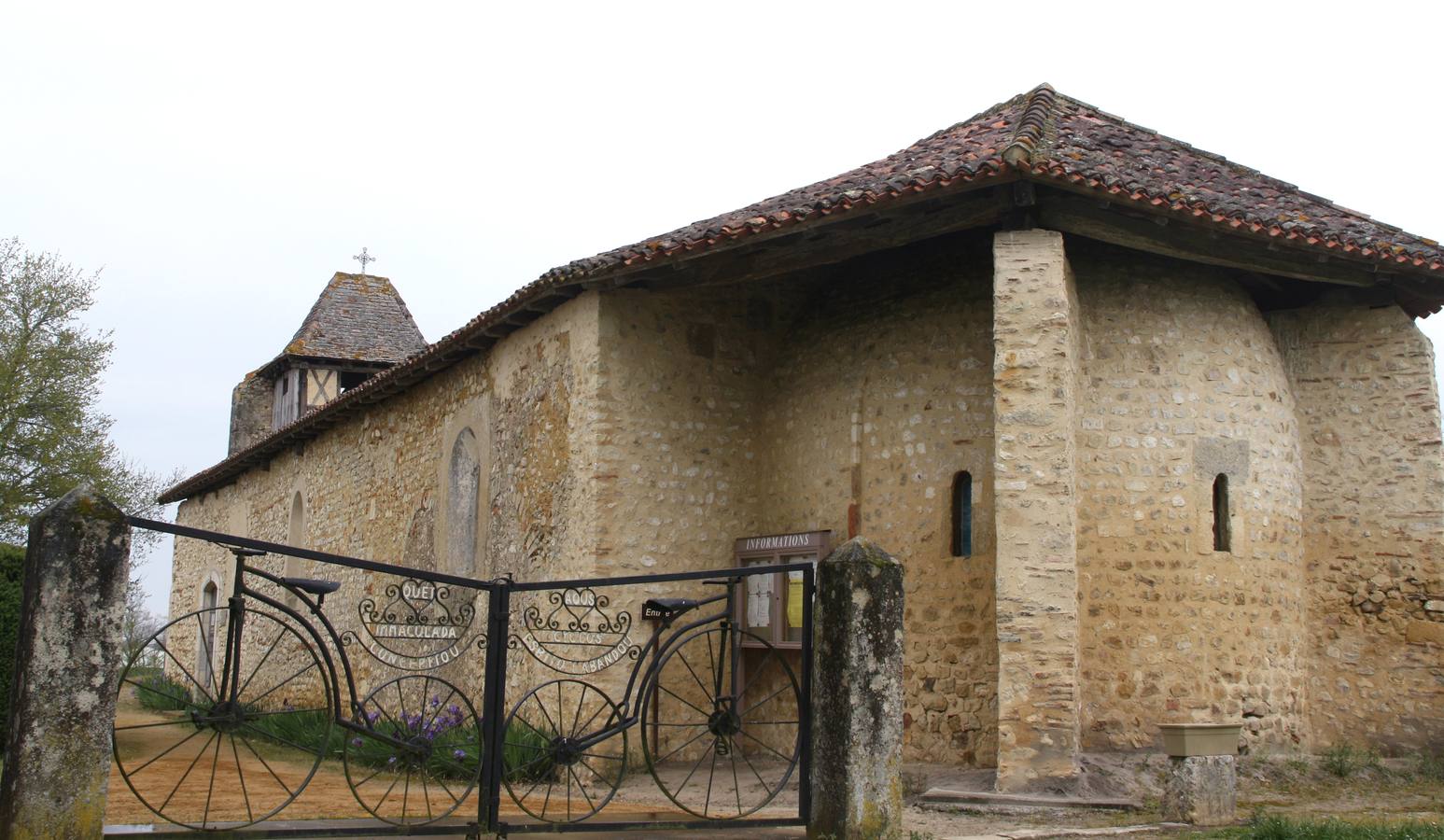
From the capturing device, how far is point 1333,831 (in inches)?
268

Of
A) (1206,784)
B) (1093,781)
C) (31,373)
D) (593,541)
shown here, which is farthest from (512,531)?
(31,373)

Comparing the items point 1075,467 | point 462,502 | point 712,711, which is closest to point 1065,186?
point 1075,467

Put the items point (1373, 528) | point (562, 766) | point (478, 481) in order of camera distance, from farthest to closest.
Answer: point (478, 481)
point (1373, 528)
point (562, 766)

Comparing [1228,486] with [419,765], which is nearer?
[419,765]

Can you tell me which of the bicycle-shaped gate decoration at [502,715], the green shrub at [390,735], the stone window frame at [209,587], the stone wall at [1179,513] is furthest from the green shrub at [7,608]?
the stone window frame at [209,587]

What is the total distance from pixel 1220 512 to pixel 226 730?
8431mm

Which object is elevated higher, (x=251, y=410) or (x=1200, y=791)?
(x=251, y=410)

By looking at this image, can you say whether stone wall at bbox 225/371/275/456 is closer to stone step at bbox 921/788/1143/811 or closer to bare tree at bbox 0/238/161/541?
bare tree at bbox 0/238/161/541

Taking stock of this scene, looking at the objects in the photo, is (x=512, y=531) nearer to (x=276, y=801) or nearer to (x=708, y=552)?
(x=708, y=552)

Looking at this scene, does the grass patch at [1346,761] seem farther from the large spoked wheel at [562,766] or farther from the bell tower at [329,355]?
the bell tower at [329,355]

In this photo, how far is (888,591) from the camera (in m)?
6.32

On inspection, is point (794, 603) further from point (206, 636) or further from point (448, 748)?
point (206, 636)

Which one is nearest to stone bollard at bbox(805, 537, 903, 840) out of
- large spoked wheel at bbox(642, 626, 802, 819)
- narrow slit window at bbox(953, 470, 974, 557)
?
large spoked wheel at bbox(642, 626, 802, 819)

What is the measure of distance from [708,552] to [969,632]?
2996mm
